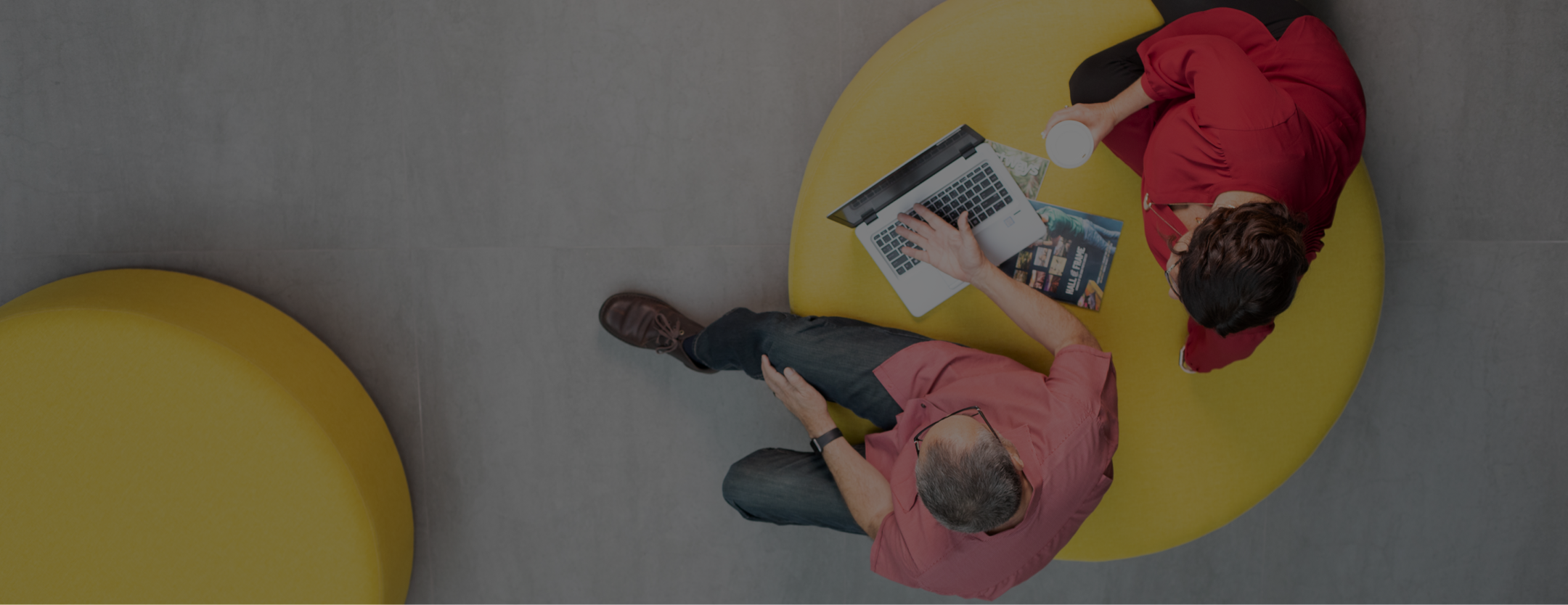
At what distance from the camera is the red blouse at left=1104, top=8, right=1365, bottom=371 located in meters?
1.45

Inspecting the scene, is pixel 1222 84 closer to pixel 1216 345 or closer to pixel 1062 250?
pixel 1062 250

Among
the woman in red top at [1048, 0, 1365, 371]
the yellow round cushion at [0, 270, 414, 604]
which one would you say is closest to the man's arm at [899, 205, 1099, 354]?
the woman in red top at [1048, 0, 1365, 371]

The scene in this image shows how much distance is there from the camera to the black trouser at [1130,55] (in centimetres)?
162

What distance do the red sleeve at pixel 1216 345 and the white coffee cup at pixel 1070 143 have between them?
1.65 feet

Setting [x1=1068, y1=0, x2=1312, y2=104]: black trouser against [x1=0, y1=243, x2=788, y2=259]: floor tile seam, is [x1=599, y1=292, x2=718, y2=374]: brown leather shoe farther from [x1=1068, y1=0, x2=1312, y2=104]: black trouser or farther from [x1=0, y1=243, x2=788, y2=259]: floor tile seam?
[x1=1068, y1=0, x2=1312, y2=104]: black trouser

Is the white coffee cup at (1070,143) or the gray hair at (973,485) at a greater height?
the white coffee cup at (1070,143)

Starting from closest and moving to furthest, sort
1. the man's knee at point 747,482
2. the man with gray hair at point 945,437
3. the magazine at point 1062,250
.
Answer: the man with gray hair at point 945,437 → the magazine at point 1062,250 → the man's knee at point 747,482

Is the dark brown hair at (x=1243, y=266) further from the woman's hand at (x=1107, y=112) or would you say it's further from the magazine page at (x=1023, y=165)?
the magazine page at (x=1023, y=165)

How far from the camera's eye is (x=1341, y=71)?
1540 mm

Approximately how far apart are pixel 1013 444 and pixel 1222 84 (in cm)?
85

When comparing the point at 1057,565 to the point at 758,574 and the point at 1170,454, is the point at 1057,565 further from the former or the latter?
the point at 758,574

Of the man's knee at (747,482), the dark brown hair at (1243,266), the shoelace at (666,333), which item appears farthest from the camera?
the shoelace at (666,333)

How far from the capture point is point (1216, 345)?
1.74m

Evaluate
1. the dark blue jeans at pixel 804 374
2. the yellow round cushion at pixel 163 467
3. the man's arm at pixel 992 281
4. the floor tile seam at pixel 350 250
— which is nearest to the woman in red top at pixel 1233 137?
the man's arm at pixel 992 281
